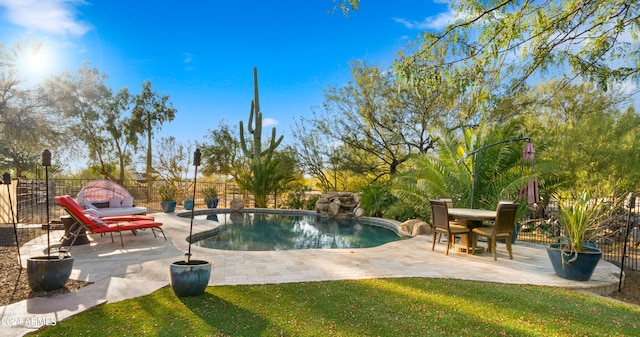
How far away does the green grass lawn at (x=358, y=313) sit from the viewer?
3.09 meters

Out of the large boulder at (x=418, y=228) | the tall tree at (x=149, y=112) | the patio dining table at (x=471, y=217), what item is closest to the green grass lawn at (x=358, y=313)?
the patio dining table at (x=471, y=217)

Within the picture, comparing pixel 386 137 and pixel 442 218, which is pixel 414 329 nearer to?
pixel 442 218

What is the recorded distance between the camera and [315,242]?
29.1ft

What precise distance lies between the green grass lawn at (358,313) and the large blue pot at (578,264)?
0.66 meters

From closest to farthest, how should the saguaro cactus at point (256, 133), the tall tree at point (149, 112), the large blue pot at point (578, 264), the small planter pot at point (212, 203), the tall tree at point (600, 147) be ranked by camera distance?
the large blue pot at point (578, 264) < the tall tree at point (600, 147) < the small planter pot at point (212, 203) < the saguaro cactus at point (256, 133) < the tall tree at point (149, 112)

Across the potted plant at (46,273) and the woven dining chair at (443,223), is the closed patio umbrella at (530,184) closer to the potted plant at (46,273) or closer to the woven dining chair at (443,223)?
the woven dining chair at (443,223)

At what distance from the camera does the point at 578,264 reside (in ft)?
16.0

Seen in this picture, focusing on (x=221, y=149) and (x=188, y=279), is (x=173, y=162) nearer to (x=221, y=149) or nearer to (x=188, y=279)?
(x=221, y=149)

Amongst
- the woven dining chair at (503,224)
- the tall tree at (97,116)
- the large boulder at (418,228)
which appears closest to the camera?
the woven dining chair at (503,224)

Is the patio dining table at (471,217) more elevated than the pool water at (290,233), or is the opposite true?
the patio dining table at (471,217)

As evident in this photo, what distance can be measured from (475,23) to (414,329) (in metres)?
3.55

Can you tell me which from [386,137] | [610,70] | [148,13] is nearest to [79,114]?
[148,13]

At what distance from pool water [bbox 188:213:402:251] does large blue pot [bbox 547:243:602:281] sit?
3984 mm

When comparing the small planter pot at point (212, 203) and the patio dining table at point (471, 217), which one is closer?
the patio dining table at point (471, 217)
